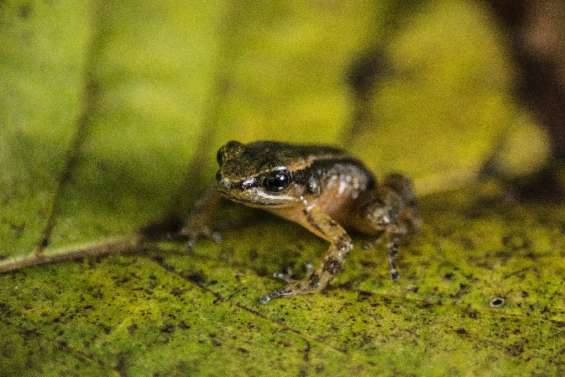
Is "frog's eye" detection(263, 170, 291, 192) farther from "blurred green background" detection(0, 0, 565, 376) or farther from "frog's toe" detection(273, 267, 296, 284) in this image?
"frog's toe" detection(273, 267, 296, 284)

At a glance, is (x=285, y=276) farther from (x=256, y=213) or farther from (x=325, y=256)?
(x=256, y=213)

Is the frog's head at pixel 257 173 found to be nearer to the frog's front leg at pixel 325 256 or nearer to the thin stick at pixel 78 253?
the frog's front leg at pixel 325 256

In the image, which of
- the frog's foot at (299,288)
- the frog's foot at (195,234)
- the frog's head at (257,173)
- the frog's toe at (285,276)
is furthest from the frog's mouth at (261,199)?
the frog's foot at (299,288)

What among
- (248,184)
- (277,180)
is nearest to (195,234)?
(248,184)

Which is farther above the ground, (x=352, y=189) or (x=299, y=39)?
(x=299, y=39)

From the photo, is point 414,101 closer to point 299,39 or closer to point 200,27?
point 299,39

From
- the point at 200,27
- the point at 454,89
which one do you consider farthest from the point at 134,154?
the point at 454,89

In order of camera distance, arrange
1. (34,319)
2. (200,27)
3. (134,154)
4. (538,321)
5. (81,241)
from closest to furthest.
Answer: (34,319), (538,321), (81,241), (134,154), (200,27)
